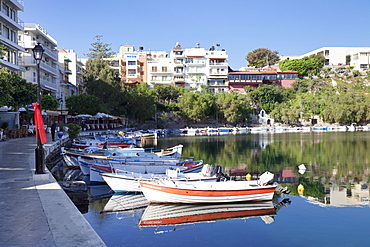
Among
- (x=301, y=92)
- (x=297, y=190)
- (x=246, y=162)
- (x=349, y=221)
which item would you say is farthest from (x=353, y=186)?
(x=301, y=92)

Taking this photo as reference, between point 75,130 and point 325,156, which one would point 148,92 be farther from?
point 325,156

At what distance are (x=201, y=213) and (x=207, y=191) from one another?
101 cm

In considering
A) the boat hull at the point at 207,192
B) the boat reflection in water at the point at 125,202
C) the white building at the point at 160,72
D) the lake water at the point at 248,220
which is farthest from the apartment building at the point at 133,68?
the boat hull at the point at 207,192

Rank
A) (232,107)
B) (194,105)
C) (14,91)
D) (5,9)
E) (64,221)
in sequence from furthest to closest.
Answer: (232,107) → (194,105) → (5,9) → (14,91) → (64,221)

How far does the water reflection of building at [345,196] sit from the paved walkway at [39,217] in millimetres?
11569

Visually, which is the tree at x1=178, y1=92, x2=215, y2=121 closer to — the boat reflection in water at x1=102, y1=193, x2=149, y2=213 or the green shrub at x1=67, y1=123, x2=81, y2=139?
the green shrub at x1=67, y1=123, x2=81, y2=139

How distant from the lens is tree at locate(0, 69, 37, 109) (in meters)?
27.0

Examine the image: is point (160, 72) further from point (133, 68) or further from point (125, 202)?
point (125, 202)

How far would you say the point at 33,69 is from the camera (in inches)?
2131

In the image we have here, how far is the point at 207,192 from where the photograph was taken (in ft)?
48.5

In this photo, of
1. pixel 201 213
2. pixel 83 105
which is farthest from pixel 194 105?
pixel 201 213

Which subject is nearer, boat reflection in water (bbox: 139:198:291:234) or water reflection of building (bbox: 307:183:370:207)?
boat reflection in water (bbox: 139:198:291:234)

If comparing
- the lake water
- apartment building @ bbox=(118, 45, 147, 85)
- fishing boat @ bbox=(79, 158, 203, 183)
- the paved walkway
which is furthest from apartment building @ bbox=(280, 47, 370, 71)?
the paved walkway

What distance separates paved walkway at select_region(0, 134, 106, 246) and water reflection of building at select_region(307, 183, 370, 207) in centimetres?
1157
